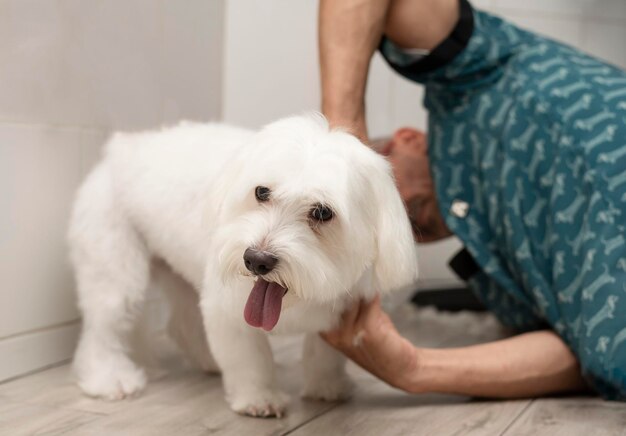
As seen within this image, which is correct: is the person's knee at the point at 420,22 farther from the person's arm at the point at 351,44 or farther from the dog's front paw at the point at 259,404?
the dog's front paw at the point at 259,404

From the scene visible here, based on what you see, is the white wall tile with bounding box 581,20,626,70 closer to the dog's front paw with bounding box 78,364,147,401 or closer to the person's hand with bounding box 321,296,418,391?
the person's hand with bounding box 321,296,418,391

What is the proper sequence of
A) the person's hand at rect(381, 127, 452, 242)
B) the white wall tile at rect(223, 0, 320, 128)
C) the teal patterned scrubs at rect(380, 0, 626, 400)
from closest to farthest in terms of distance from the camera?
the teal patterned scrubs at rect(380, 0, 626, 400)
the person's hand at rect(381, 127, 452, 242)
the white wall tile at rect(223, 0, 320, 128)

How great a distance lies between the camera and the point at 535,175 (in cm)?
137

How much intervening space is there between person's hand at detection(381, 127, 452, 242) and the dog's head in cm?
66

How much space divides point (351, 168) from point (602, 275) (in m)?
0.50

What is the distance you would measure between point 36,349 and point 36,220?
0.25 m

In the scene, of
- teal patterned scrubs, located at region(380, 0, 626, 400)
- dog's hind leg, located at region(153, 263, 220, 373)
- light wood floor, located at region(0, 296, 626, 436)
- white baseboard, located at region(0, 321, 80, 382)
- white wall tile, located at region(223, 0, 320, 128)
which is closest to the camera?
light wood floor, located at region(0, 296, 626, 436)

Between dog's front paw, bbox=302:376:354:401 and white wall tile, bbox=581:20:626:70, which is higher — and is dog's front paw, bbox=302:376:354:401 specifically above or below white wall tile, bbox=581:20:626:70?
below

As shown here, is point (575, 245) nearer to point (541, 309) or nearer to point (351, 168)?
point (541, 309)

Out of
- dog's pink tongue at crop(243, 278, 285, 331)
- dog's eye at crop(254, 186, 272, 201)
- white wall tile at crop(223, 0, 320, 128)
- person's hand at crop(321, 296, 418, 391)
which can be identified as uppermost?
white wall tile at crop(223, 0, 320, 128)

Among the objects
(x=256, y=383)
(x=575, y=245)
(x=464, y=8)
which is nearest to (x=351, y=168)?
(x=256, y=383)

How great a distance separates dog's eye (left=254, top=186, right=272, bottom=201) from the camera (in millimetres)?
966

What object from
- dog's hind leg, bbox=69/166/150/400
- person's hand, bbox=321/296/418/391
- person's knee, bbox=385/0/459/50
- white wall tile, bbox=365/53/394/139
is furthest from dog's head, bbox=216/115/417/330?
white wall tile, bbox=365/53/394/139

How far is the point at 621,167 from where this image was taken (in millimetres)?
1250
